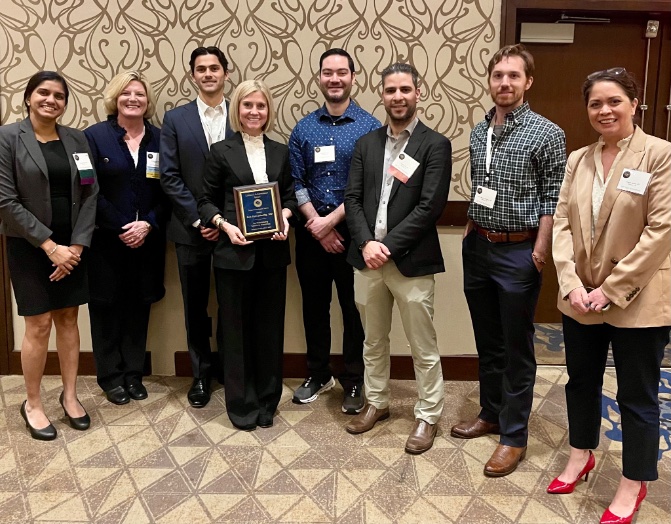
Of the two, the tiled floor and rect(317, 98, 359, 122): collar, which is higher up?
rect(317, 98, 359, 122): collar

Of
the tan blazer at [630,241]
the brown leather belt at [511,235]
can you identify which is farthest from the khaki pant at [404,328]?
the tan blazer at [630,241]

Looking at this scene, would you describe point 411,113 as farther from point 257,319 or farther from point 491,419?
point 491,419

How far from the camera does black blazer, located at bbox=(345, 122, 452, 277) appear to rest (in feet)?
8.27

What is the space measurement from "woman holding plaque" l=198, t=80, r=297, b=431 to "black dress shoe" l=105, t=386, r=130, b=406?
0.65 metres

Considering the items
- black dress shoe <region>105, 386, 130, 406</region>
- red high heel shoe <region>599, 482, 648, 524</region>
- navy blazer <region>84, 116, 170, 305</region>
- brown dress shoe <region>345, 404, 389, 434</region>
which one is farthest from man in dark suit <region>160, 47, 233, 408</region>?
red high heel shoe <region>599, 482, 648, 524</region>

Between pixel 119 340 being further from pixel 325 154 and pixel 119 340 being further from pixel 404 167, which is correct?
pixel 404 167

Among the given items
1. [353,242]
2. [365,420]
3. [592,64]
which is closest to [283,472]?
[365,420]

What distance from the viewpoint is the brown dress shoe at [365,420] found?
2818 millimetres

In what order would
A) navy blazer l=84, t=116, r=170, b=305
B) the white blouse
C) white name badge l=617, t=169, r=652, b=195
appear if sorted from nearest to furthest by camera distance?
white name badge l=617, t=169, r=652, b=195, the white blouse, navy blazer l=84, t=116, r=170, b=305

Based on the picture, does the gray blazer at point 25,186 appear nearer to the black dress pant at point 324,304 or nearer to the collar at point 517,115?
the black dress pant at point 324,304

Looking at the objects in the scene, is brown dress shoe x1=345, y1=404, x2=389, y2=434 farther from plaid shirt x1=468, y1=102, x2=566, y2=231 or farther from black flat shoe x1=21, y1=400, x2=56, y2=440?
black flat shoe x1=21, y1=400, x2=56, y2=440

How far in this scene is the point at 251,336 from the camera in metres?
2.89

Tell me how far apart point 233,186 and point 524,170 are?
4.22 feet

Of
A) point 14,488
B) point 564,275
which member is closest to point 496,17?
point 564,275
